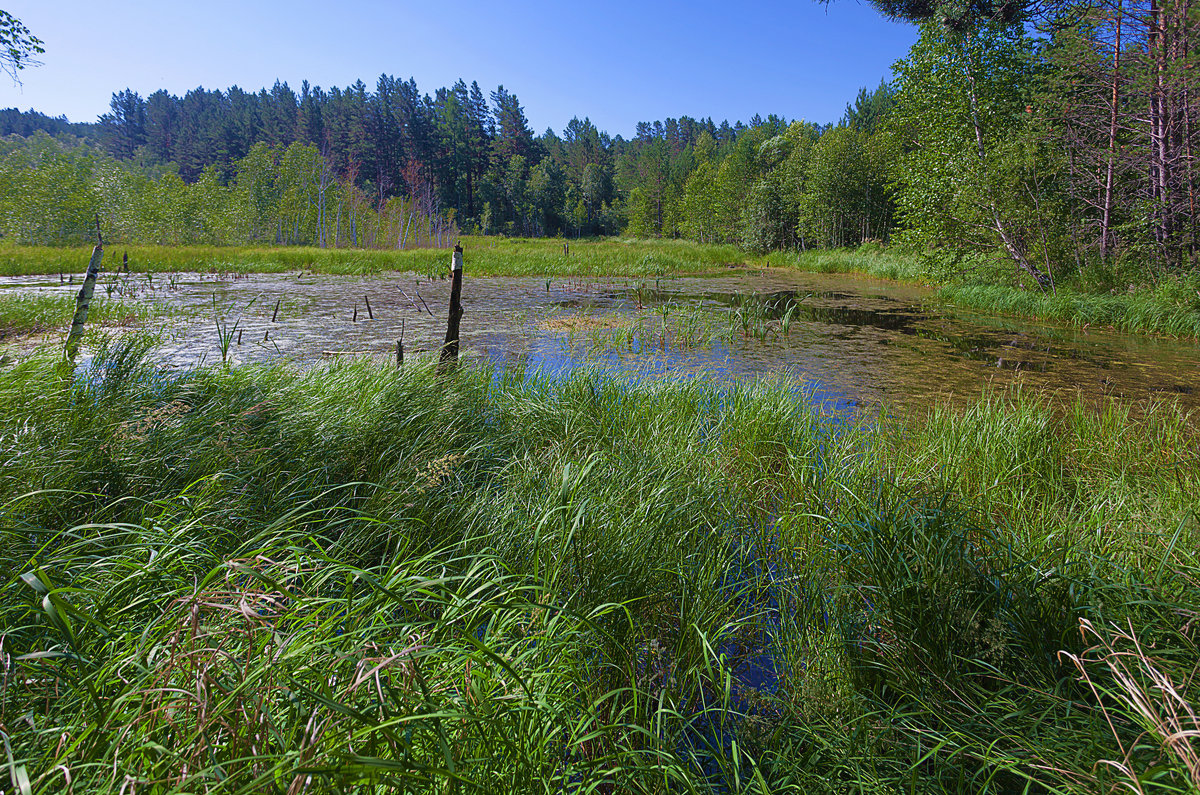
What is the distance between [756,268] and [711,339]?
71.1ft

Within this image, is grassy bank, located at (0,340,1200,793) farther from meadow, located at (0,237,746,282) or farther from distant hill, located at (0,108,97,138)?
distant hill, located at (0,108,97,138)

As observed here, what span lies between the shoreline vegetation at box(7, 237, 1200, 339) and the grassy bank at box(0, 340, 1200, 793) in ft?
27.2

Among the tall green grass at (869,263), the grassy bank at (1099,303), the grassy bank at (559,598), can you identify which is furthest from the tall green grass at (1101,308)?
the grassy bank at (559,598)

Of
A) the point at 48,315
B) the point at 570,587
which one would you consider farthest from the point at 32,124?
the point at 570,587

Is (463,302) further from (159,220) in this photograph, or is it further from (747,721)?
(159,220)

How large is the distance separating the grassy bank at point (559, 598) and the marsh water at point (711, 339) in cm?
175

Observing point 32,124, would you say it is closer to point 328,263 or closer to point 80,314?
point 328,263

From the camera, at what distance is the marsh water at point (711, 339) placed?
6805 millimetres

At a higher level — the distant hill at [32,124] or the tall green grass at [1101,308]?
the distant hill at [32,124]

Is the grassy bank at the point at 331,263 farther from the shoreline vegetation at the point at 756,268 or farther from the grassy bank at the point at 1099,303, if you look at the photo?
the grassy bank at the point at 1099,303

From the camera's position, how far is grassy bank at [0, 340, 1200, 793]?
1154mm

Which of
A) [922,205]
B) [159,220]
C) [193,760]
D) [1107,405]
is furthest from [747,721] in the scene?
[159,220]

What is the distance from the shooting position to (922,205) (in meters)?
15.4

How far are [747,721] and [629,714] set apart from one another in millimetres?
438
